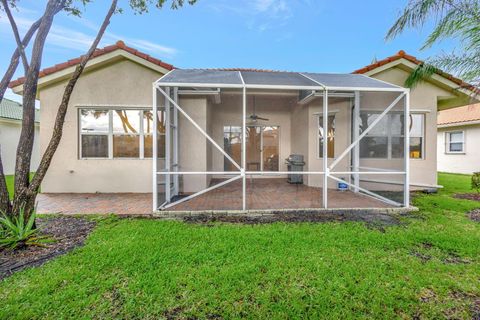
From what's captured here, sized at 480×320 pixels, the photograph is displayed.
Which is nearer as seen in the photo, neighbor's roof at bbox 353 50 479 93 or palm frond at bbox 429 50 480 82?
palm frond at bbox 429 50 480 82

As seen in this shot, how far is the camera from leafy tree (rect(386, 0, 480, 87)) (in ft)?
21.0

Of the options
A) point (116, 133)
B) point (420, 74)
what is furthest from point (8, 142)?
point (420, 74)

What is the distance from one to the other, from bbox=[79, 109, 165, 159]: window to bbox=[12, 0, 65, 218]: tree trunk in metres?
4.02

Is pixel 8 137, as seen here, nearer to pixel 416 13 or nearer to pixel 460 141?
pixel 416 13

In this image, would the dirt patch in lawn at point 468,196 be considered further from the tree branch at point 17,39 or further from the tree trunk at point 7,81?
the tree branch at point 17,39

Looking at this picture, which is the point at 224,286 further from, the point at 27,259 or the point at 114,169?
the point at 114,169

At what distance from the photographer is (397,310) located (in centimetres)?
249

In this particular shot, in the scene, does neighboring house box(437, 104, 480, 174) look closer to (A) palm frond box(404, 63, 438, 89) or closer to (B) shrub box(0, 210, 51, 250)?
(A) palm frond box(404, 63, 438, 89)

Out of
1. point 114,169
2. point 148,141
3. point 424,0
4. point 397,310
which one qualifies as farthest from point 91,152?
point 424,0

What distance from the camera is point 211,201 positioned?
6.87 metres

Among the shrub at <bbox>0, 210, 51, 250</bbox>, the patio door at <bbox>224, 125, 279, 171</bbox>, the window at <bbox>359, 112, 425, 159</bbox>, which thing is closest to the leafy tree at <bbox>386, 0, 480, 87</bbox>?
the window at <bbox>359, 112, 425, 159</bbox>

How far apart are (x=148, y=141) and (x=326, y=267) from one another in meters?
7.24

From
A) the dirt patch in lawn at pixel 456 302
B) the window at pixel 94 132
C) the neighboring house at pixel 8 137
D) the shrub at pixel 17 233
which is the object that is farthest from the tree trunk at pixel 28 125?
the neighboring house at pixel 8 137

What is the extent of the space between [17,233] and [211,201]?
4.17 metres
